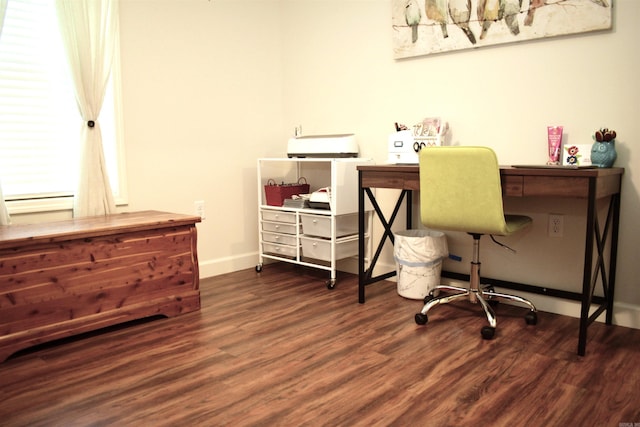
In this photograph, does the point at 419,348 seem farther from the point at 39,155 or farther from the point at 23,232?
the point at 39,155

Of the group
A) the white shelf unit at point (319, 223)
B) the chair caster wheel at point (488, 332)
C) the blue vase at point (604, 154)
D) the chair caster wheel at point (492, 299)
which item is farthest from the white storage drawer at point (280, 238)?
the blue vase at point (604, 154)

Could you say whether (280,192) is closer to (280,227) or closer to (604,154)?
(280,227)

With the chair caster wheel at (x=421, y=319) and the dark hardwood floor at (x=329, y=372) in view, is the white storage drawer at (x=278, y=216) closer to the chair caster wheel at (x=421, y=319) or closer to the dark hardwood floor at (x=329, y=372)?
the dark hardwood floor at (x=329, y=372)

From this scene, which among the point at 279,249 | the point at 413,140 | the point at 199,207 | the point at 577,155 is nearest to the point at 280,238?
the point at 279,249

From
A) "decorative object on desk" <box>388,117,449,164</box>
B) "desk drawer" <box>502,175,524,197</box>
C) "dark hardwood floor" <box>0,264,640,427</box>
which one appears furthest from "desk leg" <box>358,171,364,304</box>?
"desk drawer" <box>502,175,524,197</box>

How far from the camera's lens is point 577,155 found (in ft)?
7.91

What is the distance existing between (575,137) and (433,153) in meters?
0.79

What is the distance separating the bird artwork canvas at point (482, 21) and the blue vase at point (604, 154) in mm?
569

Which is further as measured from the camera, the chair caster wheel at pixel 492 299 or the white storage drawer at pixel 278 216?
the white storage drawer at pixel 278 216

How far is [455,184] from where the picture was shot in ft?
7.59

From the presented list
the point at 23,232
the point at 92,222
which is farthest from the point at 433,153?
the point at 23,232

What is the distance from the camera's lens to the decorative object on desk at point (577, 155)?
93.9 inches

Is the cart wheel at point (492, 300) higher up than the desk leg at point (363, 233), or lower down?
lower down

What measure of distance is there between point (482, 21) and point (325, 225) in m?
1.51
